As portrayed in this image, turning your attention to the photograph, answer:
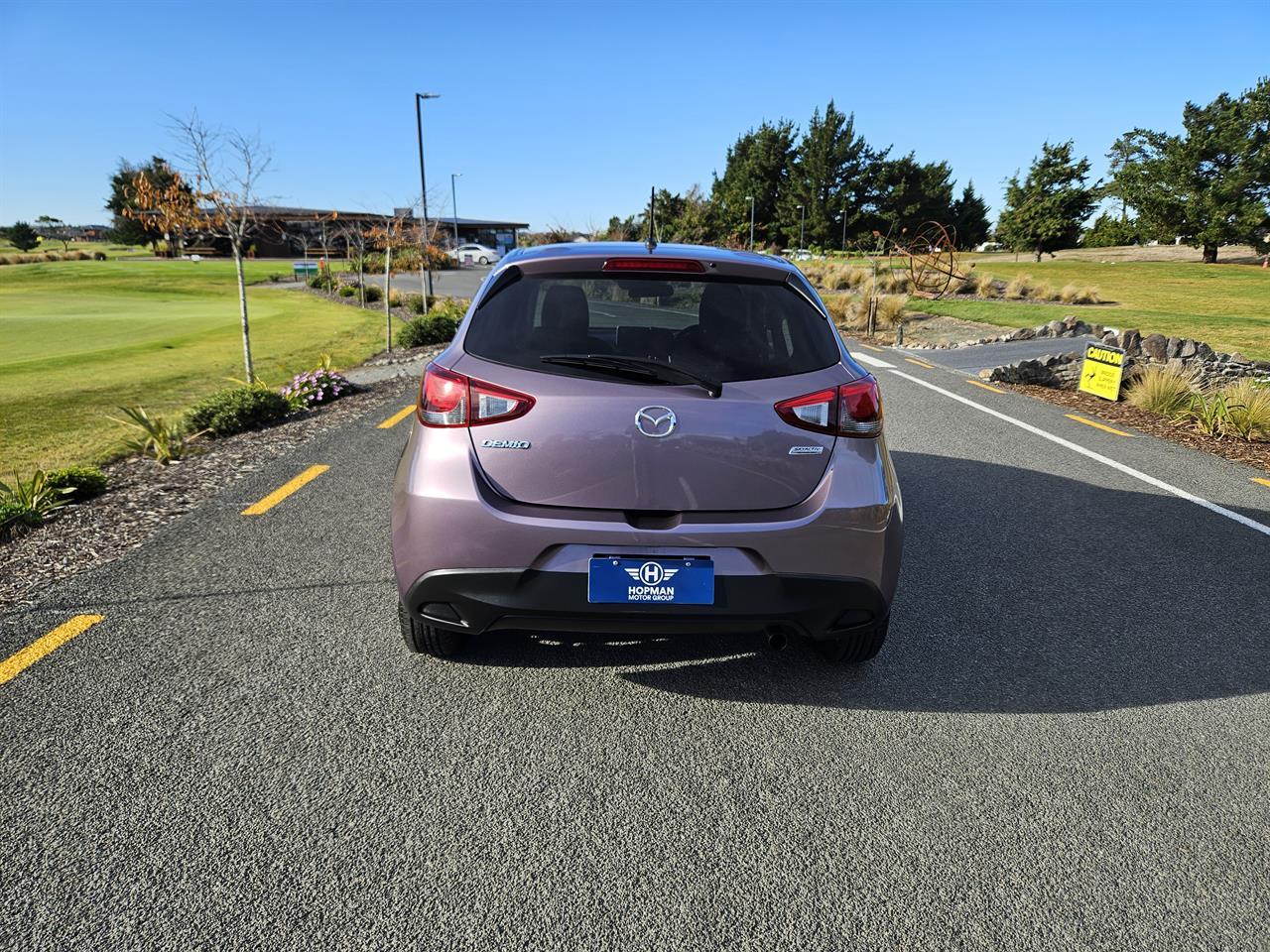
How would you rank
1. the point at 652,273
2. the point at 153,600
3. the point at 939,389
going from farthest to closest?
the point at 939,389, the point at 153,600, the point at 652,273

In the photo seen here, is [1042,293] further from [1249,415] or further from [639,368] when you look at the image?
[639,368]

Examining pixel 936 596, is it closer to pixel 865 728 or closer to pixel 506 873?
pixel 865 728

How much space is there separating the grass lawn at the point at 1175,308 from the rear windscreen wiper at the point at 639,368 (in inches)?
642

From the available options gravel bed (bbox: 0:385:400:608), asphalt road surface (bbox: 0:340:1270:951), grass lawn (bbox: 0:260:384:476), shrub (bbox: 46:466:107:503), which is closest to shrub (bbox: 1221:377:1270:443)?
asphalt road surface (bbox: 0:340:1270:951)

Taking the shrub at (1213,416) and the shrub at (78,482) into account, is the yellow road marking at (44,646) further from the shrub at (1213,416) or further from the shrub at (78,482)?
the shrub at (1213,416)

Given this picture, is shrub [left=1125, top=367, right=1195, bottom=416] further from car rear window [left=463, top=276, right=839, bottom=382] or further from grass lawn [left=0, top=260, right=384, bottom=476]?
grass lawn [left=0, top=260, right=384, bottom=476]

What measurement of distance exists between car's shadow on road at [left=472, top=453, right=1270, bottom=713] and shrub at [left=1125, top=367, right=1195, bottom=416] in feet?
15.9

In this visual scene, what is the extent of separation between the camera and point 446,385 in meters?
2.92

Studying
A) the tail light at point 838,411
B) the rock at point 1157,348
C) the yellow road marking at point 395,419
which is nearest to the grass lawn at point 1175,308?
the rock at point 1157,348

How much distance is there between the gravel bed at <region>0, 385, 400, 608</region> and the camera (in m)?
4.53

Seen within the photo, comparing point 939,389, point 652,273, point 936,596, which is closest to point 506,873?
point 652,273

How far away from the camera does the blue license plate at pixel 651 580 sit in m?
2.81

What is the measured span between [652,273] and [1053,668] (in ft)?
7.77

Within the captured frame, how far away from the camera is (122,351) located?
19359mm
